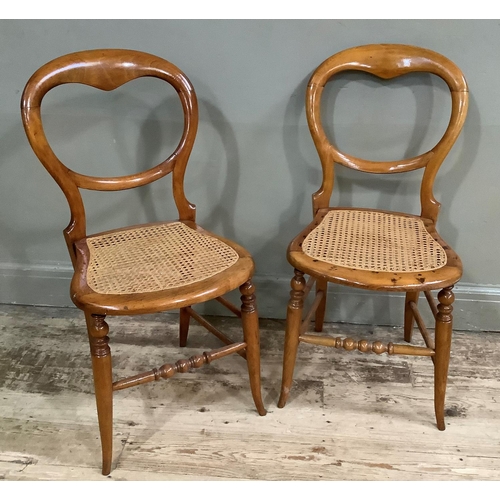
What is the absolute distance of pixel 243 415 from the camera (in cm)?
144

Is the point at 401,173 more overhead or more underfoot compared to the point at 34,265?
more overhead

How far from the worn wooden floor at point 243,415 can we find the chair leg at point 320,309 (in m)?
0.08

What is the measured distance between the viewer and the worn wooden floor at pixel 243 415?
1.29 metres

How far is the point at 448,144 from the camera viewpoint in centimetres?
139

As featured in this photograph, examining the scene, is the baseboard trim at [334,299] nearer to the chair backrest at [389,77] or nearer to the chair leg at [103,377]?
the chair backrest at [389,77]

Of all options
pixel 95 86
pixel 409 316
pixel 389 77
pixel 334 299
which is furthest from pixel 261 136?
pixel 409 316

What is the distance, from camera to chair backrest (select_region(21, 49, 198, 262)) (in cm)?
125

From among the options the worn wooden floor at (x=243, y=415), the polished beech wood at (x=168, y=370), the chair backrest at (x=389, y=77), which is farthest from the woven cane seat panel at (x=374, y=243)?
the worn wooden floor at (x=243, y=415)

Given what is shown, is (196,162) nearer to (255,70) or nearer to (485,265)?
(255,70)

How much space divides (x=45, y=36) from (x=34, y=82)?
36cm

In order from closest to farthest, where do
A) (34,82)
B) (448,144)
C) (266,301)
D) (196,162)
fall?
(34,82) → (448,144) → (196,162) → (266,301)

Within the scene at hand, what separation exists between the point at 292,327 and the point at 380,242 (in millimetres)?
316

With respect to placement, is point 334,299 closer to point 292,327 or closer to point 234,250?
point 292,327

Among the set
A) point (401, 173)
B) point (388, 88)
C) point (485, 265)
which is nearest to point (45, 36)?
point (388, 88)
